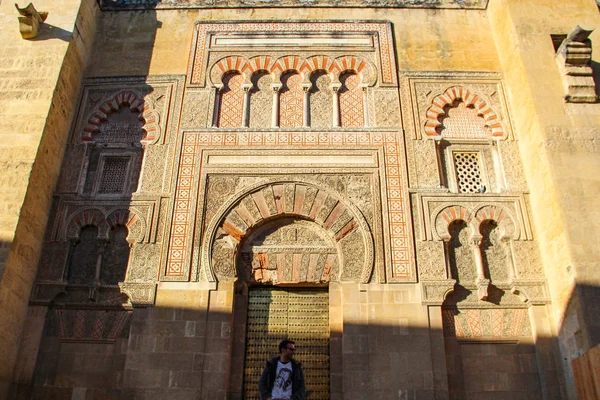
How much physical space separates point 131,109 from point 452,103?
455 centimetres

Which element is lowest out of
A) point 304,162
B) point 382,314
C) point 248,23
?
point 382,314

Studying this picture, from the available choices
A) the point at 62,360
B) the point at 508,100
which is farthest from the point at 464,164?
the point at 62,360

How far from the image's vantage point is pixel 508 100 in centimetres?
794

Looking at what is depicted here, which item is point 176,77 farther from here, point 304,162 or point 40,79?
point 304,162

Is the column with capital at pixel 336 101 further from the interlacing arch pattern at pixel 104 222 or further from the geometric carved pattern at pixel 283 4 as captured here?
A: the interlacing arch pattern at pixel 104 222

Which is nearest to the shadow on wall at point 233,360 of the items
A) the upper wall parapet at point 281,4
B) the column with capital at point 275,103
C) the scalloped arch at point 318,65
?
the column with capital at point 275,103

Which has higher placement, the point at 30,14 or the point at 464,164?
the point at 30,14

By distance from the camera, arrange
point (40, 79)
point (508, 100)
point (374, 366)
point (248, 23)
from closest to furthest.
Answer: point (374, 366), point (40, 79), point (508, 100), point (248, 23)

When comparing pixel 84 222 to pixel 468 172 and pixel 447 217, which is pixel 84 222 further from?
pixel 468 172

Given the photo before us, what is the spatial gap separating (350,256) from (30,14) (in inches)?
209

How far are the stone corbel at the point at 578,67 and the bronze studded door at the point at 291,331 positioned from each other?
13.6ft

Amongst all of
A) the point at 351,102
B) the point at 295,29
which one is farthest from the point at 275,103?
the point at 295,29

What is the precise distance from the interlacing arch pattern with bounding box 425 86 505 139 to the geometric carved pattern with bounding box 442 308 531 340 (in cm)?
244

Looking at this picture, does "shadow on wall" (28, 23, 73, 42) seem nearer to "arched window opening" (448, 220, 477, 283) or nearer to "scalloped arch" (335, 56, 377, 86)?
"scalloped arch" (335, 56, 377, 86)
